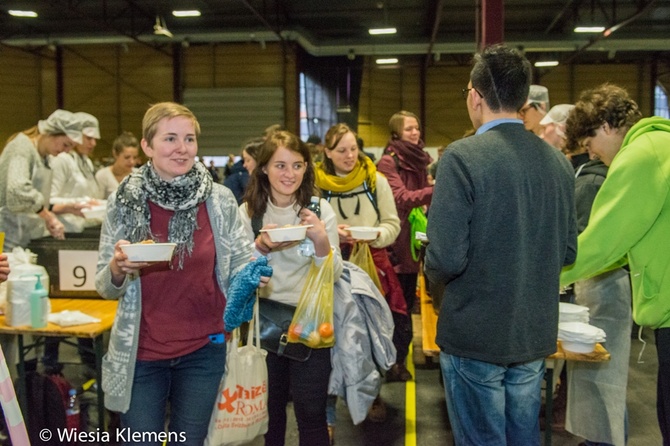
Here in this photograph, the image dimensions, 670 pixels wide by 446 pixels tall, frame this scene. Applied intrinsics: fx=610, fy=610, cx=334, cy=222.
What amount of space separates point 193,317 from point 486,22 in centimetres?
335

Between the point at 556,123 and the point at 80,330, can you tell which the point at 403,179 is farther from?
the point at 80,330

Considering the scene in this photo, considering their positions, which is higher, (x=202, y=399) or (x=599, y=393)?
(x=202, y=399)

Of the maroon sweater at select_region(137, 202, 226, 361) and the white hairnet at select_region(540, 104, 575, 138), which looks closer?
the maroon sweater at select_region(137, 202, 226, 361)

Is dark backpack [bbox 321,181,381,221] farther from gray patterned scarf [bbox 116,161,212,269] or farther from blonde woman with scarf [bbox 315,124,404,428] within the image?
gray patterned scarf [bbox 116,161,212,269]

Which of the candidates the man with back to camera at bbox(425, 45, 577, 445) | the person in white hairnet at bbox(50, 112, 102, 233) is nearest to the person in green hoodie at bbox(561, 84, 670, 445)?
the man with back to camera at bbox(425, 45, 577, 445)

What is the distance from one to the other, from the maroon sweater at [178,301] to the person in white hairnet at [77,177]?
2537 millimetres

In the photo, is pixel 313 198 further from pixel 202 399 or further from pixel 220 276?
pixel 202 399

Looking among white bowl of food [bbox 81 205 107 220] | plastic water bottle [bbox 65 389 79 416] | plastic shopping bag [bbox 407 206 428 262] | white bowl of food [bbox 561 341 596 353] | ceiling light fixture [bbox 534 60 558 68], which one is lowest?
plastic water bottle [bbox 65 389 79 416]

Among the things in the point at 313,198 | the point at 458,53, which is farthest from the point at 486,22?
the point at 458,53

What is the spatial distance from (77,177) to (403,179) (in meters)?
2.59

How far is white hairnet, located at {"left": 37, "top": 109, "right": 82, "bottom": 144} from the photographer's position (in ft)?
13.6

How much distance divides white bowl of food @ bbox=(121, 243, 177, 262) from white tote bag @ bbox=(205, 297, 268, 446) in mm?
559

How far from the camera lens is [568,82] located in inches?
693

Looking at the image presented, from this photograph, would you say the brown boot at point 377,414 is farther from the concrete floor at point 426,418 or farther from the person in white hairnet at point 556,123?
the person in white hairnet at point 556,123
